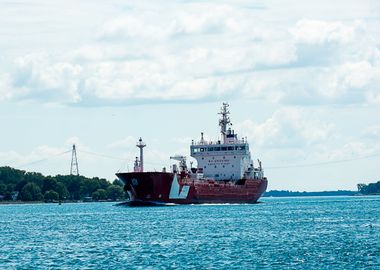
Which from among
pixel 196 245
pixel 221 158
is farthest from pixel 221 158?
pixel 196 245

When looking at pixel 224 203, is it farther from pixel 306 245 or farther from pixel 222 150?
pixel 306 245

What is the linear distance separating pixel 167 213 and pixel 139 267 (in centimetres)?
6056

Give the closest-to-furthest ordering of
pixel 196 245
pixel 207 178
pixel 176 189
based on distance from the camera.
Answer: pixel 196 245, pixel 176 189, pixel 207 178

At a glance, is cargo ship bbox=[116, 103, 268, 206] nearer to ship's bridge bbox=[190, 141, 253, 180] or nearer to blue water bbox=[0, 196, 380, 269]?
ship's bridge bbox=[190, 141, 253, 180]

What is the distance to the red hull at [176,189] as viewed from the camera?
127m

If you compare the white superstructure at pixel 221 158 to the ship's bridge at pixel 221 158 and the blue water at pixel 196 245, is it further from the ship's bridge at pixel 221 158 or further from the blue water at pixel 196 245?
the blue water at pixel 196 245

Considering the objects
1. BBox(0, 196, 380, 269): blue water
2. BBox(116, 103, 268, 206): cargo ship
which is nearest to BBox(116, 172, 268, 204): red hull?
BBox(116, 103, 268, 206): cargo ship

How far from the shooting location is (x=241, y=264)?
55031 mm

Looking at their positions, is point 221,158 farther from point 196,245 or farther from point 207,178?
point 196,245

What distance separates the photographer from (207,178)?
149000 millimetres

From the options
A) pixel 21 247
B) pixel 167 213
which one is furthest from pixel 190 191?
pixel 21 247

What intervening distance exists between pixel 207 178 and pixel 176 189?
59.1 feet

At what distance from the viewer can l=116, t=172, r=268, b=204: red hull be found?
127 meters

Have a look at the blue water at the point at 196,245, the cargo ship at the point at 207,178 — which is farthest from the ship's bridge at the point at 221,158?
the blue water at the point at 196,245
